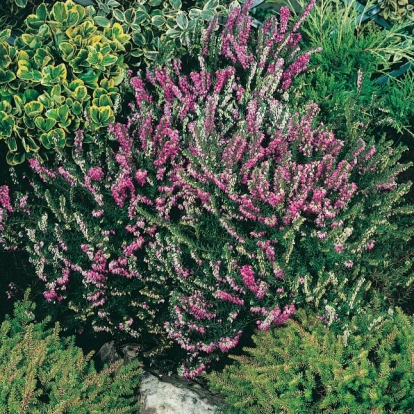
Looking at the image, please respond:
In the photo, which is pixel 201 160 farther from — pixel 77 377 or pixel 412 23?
pixel 412 23

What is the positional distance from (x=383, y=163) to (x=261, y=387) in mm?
1485

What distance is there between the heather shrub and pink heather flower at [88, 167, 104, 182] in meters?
0.01

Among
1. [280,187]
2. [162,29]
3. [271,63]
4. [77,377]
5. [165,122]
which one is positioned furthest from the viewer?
[162,29]

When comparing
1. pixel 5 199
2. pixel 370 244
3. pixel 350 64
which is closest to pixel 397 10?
pixel 350 64

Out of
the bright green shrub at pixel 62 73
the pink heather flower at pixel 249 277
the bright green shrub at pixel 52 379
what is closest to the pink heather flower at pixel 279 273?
the pink heather flower at pixel 249 277

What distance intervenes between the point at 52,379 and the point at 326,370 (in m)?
1.27

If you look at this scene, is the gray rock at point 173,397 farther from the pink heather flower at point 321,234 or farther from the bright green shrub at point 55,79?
the bright green shrub at point 55,79

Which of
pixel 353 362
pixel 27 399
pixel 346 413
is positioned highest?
pixel 353 362

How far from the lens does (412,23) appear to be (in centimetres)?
412

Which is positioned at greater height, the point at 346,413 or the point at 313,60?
the point at 313,60

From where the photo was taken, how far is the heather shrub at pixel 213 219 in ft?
9.16

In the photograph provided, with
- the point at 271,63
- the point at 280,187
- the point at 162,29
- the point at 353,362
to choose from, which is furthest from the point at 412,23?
the point at 353,362

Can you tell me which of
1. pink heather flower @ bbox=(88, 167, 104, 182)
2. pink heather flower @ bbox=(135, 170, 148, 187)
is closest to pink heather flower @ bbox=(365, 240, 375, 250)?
pink heather flower @ bbox=(135, 170, 148, 187)

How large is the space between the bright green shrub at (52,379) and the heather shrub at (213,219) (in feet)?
1.05
